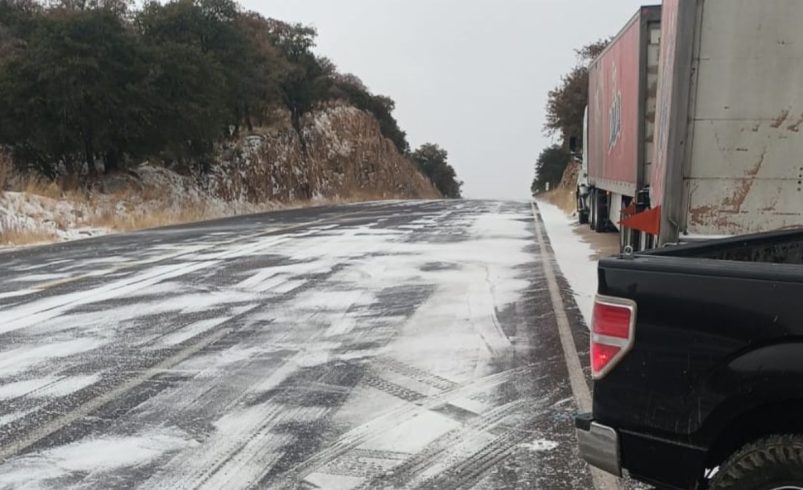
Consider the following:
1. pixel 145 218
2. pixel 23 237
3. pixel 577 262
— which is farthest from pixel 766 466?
pixel 145 218

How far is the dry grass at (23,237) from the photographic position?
16562 mm

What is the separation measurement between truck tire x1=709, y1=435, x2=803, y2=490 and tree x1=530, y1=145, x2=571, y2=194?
188 feet

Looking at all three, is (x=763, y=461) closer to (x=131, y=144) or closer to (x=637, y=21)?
(x=637, y=21)

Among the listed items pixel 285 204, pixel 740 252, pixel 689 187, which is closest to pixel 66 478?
pixel 740 252

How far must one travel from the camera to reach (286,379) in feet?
18.2

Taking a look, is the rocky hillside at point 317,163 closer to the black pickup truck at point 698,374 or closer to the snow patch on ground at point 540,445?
the snow patch on ground at point 540,445

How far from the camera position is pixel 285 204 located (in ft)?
128

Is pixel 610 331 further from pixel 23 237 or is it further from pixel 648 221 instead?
pixel 23 237

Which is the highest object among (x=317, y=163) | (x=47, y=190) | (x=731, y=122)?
(x=731, y=122)

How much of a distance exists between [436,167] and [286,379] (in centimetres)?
8667

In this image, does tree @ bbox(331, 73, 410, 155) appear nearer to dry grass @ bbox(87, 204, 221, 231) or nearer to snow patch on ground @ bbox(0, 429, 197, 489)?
dry grass @ bbox(87, 204, 221, 231)

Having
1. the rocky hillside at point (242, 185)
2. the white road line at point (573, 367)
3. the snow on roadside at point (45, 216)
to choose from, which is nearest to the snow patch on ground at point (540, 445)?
the white road line at point (573, 367)

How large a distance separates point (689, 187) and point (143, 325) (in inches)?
224

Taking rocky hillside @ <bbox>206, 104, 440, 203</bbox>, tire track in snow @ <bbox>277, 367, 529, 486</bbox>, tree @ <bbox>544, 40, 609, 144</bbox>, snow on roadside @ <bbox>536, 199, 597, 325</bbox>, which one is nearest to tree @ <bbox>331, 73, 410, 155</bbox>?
rocky hillside @ <bbox>206, 104, 440, 203</bbox>
